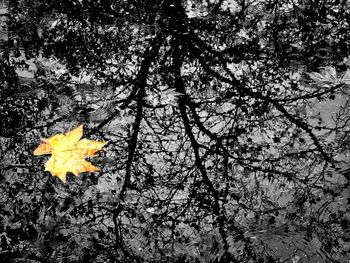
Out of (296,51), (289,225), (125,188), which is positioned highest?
(296,51)

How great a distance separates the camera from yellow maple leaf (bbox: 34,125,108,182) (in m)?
2.63

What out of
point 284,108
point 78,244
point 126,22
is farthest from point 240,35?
point 78,244

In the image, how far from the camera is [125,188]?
2.81 meters

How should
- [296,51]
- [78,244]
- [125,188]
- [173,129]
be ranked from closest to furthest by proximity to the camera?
1. [78,244]
2. [125,188]
3. [173,129]
4. [296,51]

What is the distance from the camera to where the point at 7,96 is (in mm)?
3092

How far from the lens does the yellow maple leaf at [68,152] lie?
103 inches

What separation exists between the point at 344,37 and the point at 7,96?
3218 mm

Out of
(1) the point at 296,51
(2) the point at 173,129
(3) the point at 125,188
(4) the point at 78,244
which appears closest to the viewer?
(4) the point at 78,244

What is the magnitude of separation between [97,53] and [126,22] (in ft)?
1.38

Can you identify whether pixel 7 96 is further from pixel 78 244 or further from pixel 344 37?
pixel 344 37

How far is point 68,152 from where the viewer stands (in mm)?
2609

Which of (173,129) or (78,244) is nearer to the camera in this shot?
(78,244)

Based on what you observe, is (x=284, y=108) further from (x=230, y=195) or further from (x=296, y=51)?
(x=230, y=195)

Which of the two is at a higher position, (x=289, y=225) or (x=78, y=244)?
(x=78, y=244)
